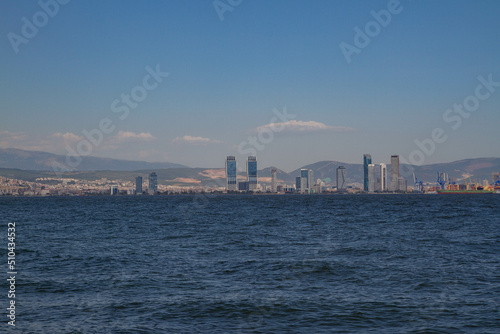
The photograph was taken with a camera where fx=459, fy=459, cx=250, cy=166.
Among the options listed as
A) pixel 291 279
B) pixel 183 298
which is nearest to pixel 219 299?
pixel 183 298

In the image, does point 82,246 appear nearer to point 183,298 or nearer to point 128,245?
point 128,245

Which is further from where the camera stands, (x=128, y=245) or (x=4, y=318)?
(x=128, y=245)

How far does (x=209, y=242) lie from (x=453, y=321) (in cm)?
3430

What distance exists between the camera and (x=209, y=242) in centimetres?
5269

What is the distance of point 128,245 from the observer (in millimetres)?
50562

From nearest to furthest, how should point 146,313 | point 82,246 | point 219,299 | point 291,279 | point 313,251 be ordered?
point 146,313 < point 219,299 < point 291,279 < point 313,251 < point 82,246

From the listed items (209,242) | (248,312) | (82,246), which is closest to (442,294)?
(248,312)

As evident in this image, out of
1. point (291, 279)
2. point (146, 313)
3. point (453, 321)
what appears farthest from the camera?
point (291, 279)
